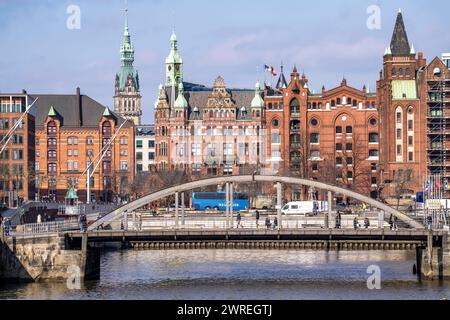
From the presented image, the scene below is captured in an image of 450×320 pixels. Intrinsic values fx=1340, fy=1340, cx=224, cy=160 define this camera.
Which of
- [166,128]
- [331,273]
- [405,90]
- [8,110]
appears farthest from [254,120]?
[331,273]

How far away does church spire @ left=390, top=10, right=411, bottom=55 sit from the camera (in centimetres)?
16162

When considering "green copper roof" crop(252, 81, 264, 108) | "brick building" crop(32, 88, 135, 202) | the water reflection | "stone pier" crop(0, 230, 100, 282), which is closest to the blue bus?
"brick building" crop(32, 88, 135, 202)

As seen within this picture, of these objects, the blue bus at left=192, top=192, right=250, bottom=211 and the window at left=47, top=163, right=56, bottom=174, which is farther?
the window at left=47, top=163, right=56, bottom=174

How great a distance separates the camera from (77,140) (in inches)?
7726

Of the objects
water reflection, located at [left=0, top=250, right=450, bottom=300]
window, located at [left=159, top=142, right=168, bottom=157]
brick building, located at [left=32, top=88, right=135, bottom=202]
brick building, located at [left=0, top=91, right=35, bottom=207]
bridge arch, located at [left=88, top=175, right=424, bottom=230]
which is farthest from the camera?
window, located at [left=159, top=142, right=168, bottom=157]

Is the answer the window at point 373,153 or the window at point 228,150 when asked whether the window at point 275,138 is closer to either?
the window at point 373,153

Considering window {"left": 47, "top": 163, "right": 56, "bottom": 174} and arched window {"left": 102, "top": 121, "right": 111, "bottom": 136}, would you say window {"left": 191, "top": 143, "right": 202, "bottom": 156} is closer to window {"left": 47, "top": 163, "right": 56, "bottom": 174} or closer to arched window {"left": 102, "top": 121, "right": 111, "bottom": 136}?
arched window {"left": 102, "top": 121, "right": 111, "bottom": 136}

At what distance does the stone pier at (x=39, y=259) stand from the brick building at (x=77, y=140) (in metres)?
117

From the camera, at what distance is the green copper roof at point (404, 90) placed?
521 feet

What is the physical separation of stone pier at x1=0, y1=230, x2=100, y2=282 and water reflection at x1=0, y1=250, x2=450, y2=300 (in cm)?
116

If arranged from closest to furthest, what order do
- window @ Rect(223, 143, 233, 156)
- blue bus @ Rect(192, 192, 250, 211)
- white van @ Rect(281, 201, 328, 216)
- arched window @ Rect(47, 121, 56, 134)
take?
1. white van @ Rect(281, 201, 328, 216)
2. blue bus @ Rect(192, 192, 250, 211)
3. window @ Rect(223, 143, 233, 156)
4. arched window @ Rect(47, 121, 56, 134)

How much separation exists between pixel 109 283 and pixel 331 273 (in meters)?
14.1

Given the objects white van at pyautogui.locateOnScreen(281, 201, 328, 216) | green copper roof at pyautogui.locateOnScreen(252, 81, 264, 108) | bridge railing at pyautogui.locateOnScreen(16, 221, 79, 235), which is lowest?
bridge railing at pyautogui.locateOnScreen(16, 221, 79, 235)

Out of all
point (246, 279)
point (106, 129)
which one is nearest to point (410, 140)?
point (106, 129)
